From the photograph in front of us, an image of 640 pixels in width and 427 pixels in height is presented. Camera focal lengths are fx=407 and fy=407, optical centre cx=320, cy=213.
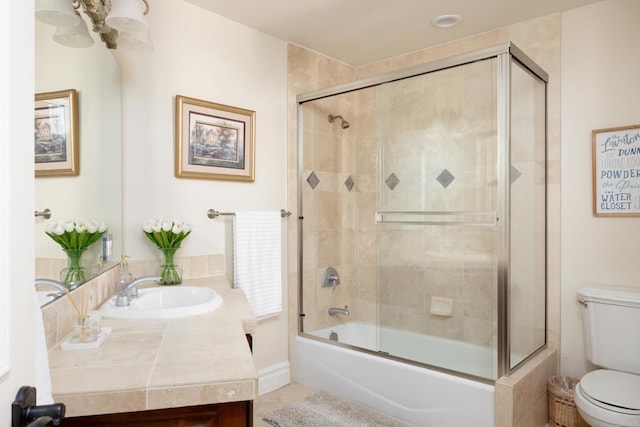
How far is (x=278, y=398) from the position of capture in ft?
9.00

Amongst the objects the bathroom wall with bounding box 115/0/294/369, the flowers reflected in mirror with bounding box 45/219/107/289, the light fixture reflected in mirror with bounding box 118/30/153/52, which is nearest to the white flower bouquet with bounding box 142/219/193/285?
the bathroom wall with bounding box 115/0/294/369

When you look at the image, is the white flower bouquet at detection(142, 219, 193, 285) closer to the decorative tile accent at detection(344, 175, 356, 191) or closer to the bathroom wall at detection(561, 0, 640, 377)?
the decorative tile accent at detection(344, 175, 356, 191)

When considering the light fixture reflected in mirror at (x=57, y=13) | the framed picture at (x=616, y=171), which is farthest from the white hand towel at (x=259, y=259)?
the framed picture at (x=616, y=171)

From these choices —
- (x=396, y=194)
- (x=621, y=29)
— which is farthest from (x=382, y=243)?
(x=621, y=29)

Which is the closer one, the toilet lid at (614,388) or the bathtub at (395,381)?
the toilet lid at (614,388)

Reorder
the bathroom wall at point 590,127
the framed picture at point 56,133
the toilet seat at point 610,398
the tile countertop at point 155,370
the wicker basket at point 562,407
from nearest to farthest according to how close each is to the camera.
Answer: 1. the tile countertop at point 155,370
2. the framed picture at point 56,133
3. the toilet seat at point 610,398
4. the wicker basket at point 562,407
5. the bathroom wall at point 590,127

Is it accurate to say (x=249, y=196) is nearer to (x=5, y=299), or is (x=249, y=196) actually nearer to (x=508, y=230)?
(x=508, y=230)

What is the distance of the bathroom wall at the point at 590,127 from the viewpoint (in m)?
2.33

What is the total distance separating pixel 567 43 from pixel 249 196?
88.1 inches

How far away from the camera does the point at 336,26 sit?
2768 millimetres

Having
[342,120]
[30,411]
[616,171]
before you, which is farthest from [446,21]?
[30,411]

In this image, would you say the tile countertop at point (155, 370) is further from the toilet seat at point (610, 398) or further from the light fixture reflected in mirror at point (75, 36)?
the toilet seat at point (610, 398)

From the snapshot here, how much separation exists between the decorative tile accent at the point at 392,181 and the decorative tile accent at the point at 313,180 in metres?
0.58

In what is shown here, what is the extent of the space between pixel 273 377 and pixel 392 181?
162 centimetres
